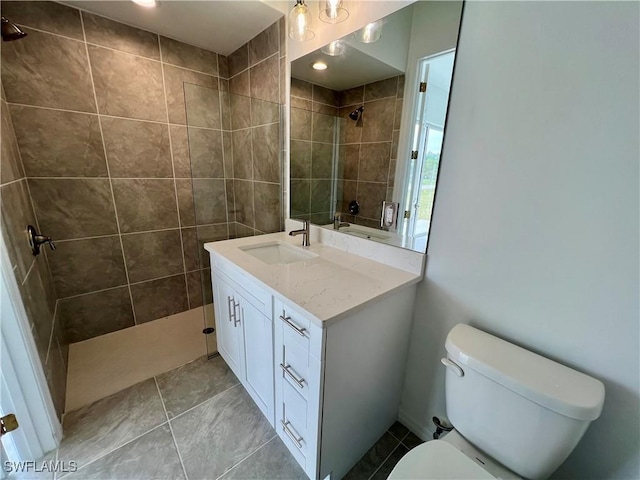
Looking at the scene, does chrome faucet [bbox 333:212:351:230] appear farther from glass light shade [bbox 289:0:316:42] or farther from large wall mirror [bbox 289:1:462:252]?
glass light shade [bbox 289:0:316:42]

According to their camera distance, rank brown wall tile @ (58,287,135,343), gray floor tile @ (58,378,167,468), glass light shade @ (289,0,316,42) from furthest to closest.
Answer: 1. brown wall tile @ (58,287,135,343)
2. glass light shade @ (289,0,316,42)
3. gray floor tile @ (58,378,167,468)

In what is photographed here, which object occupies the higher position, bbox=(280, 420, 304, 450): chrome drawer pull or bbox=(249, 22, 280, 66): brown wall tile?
bbox=(249, 22, 280, 66): brown wall tile

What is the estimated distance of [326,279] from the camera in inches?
47.2

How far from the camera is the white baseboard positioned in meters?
1.34

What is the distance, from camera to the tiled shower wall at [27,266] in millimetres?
1174

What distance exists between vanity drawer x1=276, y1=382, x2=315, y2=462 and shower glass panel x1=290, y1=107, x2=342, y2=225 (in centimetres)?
100

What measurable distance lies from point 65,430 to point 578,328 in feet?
7.62

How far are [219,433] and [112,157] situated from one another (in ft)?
6.46

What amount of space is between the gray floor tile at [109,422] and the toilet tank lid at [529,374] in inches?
61.9

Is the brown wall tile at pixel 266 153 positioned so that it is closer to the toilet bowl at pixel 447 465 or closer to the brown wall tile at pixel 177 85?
the brown wall tile at pixel 177 85

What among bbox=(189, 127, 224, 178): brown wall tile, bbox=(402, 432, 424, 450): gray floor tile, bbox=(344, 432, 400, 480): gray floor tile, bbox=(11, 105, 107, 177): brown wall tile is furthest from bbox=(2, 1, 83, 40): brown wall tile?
bbox=(402, 432, 424, 450): gray floor tile

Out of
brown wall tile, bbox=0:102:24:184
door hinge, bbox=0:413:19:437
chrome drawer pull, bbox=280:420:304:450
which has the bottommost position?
chrome drawer pull, bbox=280:420:304:450

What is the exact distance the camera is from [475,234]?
41.1 inches

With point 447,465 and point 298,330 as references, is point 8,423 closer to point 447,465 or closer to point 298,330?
point 298,330
